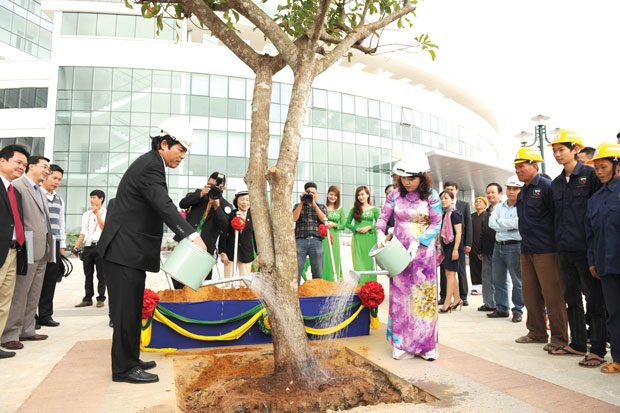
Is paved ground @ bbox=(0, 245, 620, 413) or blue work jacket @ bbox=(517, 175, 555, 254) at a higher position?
blue work jacket @ bbox=(517, 175, 555, 254)

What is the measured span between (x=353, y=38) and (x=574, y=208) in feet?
8.14

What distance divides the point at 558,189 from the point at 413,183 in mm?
1467

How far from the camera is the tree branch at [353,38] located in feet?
11.4

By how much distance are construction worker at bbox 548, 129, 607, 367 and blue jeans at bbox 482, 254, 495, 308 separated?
2.33m

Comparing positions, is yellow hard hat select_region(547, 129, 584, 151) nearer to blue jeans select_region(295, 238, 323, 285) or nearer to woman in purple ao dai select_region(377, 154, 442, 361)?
woman in purple ao dai select_region(377, 154, 442, 361)

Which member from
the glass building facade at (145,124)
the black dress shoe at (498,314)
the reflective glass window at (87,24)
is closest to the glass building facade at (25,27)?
the reflective glass window at (87,24)

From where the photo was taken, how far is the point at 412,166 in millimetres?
3705

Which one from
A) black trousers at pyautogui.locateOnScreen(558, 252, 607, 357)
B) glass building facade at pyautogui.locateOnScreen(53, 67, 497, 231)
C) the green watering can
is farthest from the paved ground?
glass building facade at pyautogui.locateOnScreen(53, 67, 497, 231)

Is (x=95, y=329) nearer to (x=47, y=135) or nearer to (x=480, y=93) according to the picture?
(x=47, y=135)

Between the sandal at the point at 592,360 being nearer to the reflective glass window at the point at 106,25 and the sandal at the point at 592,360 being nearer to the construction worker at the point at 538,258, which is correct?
the construction worker at the point at 538,258

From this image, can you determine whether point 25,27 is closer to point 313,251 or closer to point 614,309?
point 313,251

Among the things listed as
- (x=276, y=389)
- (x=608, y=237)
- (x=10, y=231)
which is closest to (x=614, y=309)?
(x=608, y=237)

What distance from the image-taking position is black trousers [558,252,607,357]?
11.9 ft

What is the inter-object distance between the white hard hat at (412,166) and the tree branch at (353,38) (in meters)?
1.05
